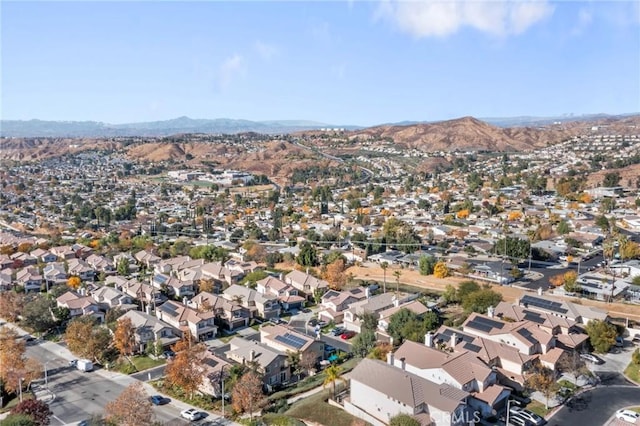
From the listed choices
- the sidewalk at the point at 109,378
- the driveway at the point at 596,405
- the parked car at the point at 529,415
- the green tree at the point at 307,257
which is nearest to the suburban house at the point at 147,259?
the green tree at the point at 307,257

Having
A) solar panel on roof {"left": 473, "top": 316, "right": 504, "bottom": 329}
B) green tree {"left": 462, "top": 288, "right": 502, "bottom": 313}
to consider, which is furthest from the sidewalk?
green tree {"left": 462, "top": 288, "right": 502, "bottom": 313}

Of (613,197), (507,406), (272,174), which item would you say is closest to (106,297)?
(507,406)

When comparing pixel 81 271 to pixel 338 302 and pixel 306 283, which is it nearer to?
pixel 306 283

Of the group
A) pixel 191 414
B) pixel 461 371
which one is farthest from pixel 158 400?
pixel 461 371

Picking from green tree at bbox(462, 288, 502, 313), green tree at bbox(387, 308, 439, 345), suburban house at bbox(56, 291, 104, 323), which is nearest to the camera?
green tree at bbox(387, 308, 439, 345)

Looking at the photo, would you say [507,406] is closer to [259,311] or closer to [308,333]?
[308,333]

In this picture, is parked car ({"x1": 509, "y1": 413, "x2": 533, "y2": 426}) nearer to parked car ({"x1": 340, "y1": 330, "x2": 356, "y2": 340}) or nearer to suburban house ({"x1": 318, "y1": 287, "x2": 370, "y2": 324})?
parked car ({"x1": 340, "y1": 330, "x2": 356, "y2": 340})

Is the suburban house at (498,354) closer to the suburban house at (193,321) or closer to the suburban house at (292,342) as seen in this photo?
the suburban house at (292,342)
